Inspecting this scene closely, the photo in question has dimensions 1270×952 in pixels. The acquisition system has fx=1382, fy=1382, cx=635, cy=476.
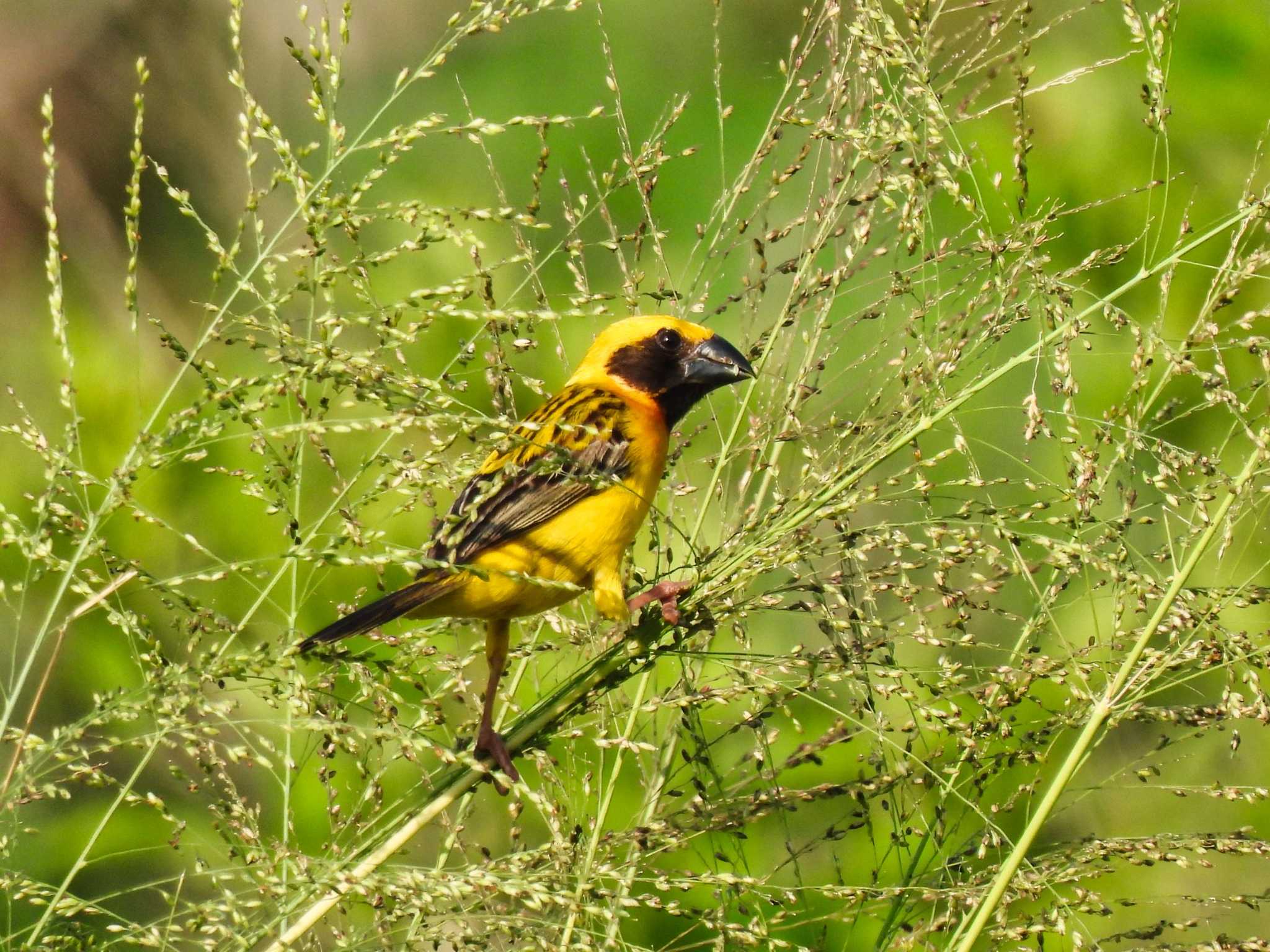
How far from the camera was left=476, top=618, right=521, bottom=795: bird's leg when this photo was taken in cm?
293

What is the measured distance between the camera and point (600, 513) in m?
3.30

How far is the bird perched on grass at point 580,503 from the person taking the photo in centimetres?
289

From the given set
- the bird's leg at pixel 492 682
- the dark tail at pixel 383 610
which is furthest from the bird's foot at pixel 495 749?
the dark tail at pixel 383 610

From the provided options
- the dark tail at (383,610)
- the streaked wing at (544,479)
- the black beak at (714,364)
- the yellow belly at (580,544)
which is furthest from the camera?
the black beak at (714,364)

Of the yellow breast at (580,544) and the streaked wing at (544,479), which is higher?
the streaked wing at (544,479)

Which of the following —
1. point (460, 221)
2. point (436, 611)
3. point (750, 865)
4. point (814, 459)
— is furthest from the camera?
point (460, 221)

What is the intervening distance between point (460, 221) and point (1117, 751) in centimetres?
265

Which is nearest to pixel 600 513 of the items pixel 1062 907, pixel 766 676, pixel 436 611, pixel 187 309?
pixel 436 611

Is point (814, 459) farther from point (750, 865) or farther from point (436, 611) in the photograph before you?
point (750, 865)

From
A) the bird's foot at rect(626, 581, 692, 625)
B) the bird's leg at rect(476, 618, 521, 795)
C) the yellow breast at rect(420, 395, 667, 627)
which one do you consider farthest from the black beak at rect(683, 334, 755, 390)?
the bird's leg at rect(476, 618, 521, 795)

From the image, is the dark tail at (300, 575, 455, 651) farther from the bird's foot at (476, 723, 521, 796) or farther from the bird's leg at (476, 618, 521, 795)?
the bird's foot at (476, 723, 521, 796)

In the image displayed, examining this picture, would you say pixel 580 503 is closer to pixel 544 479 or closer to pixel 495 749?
pixel 544 479

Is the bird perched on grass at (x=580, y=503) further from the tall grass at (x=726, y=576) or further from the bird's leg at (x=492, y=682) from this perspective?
the tall grass at (x=726, y=576)

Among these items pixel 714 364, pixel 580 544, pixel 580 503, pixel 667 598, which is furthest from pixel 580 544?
pixel 714 364
